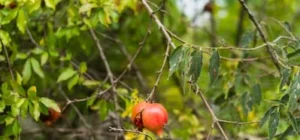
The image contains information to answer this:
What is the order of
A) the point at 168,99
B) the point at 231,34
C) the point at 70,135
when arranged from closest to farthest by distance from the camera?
the point at 70,135
the point at 168,99
the point at 231,34

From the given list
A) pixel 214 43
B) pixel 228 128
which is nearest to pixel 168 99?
pixel 214 43

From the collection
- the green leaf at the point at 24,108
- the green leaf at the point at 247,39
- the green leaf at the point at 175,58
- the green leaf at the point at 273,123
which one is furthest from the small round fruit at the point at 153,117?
the green leaf at the point at 247,39

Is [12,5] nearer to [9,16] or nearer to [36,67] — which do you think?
[9,16]

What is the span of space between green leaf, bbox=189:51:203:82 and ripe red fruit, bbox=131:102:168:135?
0.51 feet

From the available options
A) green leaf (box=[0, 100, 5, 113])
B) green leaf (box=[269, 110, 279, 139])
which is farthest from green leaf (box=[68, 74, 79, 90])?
green leaf (box=[269, 110, 279, 139])

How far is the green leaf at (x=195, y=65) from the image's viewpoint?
91.4 inches

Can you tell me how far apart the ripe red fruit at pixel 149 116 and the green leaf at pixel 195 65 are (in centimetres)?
15

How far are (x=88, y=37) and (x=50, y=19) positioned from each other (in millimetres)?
250

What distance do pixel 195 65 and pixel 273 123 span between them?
0.32 metres

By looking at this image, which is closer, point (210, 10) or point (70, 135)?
point (70, 135)

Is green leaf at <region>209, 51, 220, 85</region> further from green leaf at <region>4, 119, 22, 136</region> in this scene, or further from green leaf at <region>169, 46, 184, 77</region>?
green leaf at <region>4, 119, 22, 136</region>

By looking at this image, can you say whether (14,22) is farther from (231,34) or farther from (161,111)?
(231,34)

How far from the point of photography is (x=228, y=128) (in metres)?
3.59

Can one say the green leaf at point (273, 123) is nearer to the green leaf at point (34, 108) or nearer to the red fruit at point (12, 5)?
the green leaf at point (34, 108)
